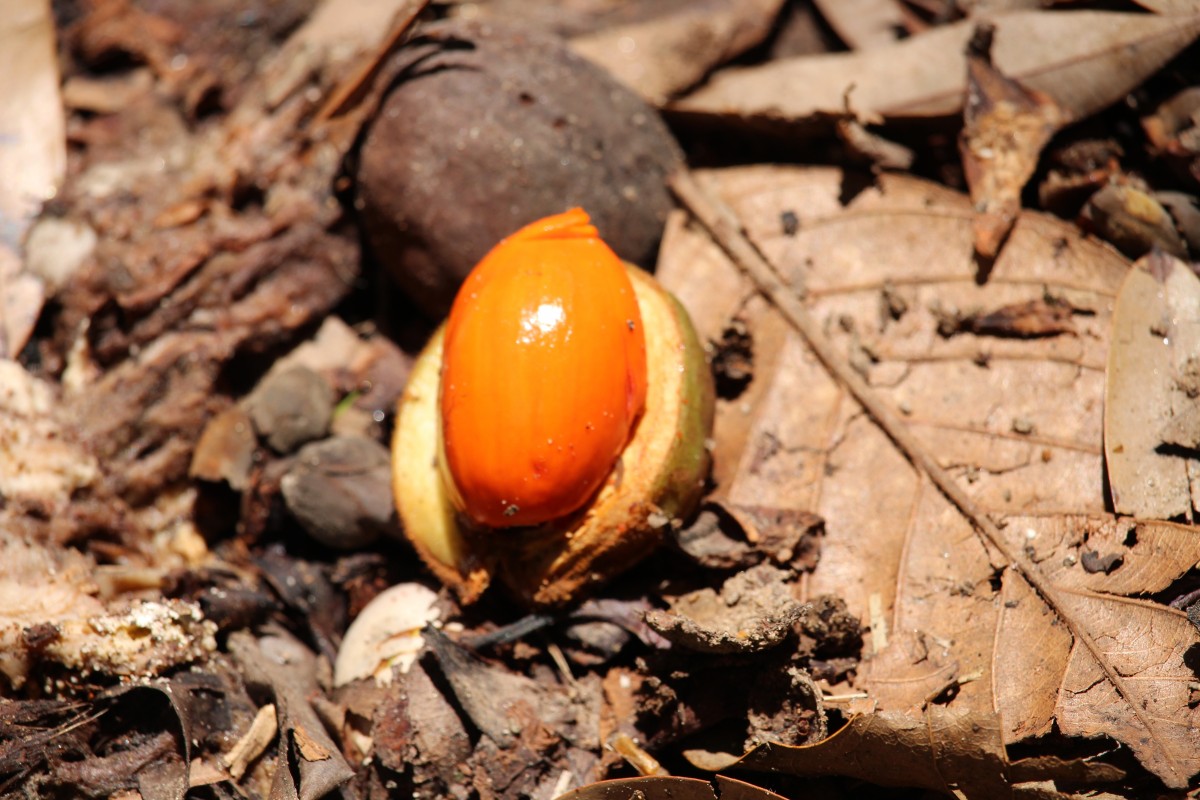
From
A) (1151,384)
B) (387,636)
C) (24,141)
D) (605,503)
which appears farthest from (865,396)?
(24,141)

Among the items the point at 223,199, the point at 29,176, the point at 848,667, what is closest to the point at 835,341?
the point at 848,667

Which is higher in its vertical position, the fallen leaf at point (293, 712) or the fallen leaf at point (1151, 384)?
the fallen leaf at point (1151, 384)

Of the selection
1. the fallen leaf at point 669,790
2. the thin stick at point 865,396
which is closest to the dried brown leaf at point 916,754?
the fallen leaf at point 669,790

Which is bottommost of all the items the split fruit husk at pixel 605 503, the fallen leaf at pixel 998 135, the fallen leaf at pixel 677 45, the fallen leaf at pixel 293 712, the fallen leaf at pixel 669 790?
the fallen leaf at pixel 293 712

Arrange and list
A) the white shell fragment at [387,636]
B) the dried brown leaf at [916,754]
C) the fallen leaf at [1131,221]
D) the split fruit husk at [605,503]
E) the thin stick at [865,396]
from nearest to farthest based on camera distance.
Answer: the dried brown leaf at [916,754]
the thin stick at [865,396]
the split fruit husk at [605,503]
the white shell fragment at [387,636]
the fallen leaf at [1131,221]

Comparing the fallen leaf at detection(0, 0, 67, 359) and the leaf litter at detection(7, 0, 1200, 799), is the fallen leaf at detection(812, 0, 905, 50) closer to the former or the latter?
the leaf litter at detection(7, 0, 1200, 799)

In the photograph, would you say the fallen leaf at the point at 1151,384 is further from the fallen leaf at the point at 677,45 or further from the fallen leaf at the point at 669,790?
the fallen leaf at the point at 677,45

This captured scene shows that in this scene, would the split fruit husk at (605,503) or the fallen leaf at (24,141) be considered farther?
the fallen leaf at (24,141)
